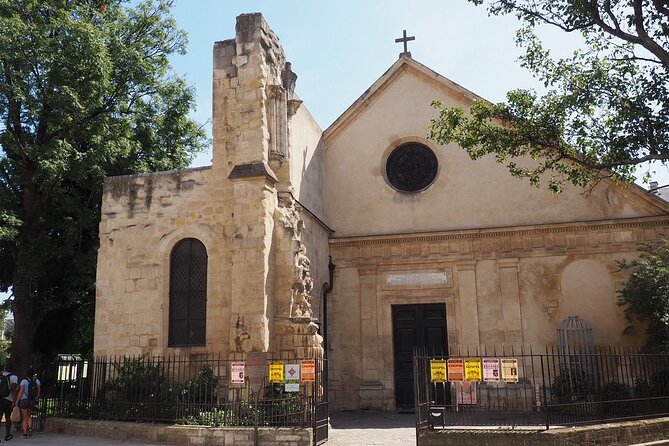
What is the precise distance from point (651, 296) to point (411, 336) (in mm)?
6129

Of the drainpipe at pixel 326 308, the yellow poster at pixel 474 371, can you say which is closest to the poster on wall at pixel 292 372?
the yellow poster at pixel 474 371

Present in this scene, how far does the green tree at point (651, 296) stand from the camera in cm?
1455

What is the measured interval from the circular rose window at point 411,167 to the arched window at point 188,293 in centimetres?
681

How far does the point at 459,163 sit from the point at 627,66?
679cm

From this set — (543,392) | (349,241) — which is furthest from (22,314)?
(543,392)

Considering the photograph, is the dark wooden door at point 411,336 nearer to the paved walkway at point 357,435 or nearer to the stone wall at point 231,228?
the paved walkway at point 357,435

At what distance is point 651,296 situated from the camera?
14773 millimetres

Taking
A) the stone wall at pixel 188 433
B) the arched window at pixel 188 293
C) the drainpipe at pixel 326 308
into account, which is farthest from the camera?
the drainpipe at pixel 326 308

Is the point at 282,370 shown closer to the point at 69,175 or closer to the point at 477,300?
the point at 477,300

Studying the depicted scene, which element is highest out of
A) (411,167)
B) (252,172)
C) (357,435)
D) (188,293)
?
(411,167)

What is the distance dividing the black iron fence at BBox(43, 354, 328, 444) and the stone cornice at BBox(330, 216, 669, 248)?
5241mm

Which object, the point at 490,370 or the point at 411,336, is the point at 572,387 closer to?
the point at 490,370

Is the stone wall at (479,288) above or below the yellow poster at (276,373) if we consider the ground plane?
above

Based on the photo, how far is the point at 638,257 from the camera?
16.3m
